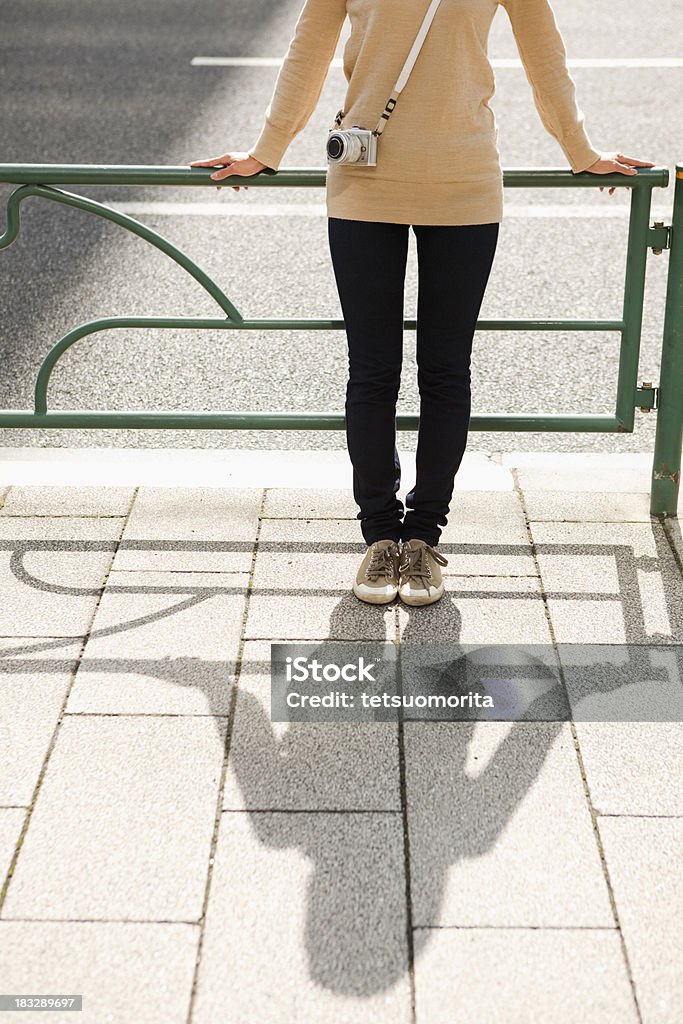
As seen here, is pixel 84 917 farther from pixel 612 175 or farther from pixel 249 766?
pixel 612 175

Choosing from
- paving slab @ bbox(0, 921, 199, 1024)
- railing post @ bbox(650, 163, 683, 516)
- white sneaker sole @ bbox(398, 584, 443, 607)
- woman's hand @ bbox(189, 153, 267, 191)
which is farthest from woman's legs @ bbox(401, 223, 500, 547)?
paving slab @ bbox(0, 921, 199, 1024)

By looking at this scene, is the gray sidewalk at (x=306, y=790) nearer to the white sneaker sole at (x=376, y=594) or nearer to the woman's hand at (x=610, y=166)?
the white sneaker sole at (x=376, y=594)

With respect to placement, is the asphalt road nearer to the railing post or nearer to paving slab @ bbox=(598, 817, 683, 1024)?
the railing post

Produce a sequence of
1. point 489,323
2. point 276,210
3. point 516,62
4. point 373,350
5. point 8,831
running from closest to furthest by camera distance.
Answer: point 8,831, point 373,350, point 489,323, point 276,210, point 516,62

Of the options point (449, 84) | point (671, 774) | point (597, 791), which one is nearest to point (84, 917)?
point (597, 791)

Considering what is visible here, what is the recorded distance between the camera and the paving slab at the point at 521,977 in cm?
203

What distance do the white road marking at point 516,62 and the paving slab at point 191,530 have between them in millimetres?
6259

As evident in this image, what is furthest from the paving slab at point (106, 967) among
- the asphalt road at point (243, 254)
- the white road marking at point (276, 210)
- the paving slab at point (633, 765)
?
the white road marking at point (276, 210)

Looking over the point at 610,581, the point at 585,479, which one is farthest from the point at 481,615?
the point at 585,479

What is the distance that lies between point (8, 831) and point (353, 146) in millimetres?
1627

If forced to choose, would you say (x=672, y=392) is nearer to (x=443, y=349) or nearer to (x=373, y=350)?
(x=443, y=349)

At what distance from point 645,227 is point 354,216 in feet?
3.12

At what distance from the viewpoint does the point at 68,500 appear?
376cm

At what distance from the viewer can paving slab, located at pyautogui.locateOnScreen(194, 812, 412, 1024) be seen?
205cm
